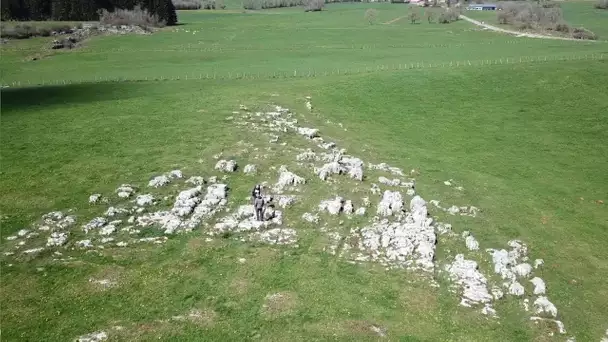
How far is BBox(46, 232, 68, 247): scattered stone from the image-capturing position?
98.1ft

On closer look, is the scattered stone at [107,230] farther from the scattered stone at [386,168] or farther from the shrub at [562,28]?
the shrub at [562,28]

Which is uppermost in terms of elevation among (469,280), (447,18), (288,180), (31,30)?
(447,18)

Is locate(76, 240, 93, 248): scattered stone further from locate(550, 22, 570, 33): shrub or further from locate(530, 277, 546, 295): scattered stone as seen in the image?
locate(550, 22, 570, 33): shrub

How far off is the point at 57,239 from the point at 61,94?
47.3 metres

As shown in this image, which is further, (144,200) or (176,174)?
(176,174)

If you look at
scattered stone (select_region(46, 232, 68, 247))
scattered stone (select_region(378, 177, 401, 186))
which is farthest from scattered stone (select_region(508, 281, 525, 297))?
scattered stone (select_region(46, 232, 68, 247))

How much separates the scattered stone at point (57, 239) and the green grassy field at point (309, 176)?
1145 mm

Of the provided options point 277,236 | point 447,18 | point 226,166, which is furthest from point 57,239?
point 447,18

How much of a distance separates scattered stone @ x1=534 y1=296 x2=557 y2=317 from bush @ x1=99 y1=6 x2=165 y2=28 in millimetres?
169559

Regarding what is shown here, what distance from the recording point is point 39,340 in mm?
22109

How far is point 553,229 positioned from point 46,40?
146969mm

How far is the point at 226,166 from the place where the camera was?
41.4m

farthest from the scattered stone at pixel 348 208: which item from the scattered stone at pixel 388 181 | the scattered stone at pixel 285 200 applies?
the scattered stone at pixel 388 181

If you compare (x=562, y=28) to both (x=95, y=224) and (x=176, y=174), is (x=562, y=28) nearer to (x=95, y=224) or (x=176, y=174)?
(x=176, y=174)
